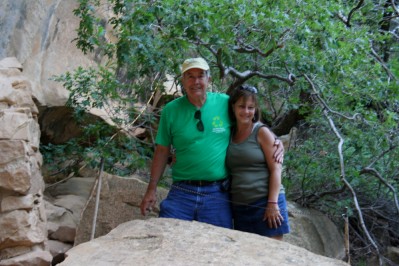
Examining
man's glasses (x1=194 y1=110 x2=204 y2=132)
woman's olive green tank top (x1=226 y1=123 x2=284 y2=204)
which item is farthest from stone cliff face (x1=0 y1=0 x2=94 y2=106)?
woman's olive green tank top (x1=226 y1=123 x2=284 y2=204)

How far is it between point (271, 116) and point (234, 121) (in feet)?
12.0

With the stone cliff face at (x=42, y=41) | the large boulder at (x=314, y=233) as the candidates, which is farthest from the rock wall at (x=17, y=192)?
the large boulder at (x=314, y=233)

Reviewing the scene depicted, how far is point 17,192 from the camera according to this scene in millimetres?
3754

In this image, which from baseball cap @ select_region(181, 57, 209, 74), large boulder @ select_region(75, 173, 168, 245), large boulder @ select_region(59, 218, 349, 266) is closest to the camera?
large boulder @ select_region(59, 218, 349, 266)

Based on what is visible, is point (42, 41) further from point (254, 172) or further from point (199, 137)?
point (254, 172)

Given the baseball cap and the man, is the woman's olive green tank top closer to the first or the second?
the man

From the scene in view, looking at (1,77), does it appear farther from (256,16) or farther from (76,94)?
(256,16)

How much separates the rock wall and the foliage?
44.4 inches

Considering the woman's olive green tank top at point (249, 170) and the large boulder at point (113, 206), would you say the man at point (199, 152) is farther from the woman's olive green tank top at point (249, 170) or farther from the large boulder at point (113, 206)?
A: the large boulder at point (113, 206)

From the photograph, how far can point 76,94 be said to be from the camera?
5621 millimetres

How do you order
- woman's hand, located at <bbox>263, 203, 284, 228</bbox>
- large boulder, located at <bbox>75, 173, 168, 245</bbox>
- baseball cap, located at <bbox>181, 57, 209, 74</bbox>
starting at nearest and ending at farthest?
woman's hand, located at <bbox>263, 203, 284, 228</bbox>
baseball cap, located at <bbox>181, 57, 209, 74</bbox>
large boulder, located at <bbox>75, 173, 168, 245</bbox>

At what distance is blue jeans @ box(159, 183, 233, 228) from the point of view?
A: 3.68m

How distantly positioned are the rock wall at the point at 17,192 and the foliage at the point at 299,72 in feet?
3.70

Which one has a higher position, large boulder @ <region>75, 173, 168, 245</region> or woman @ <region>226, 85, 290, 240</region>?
woman @ <region>226, 85, 290, 240</region>
